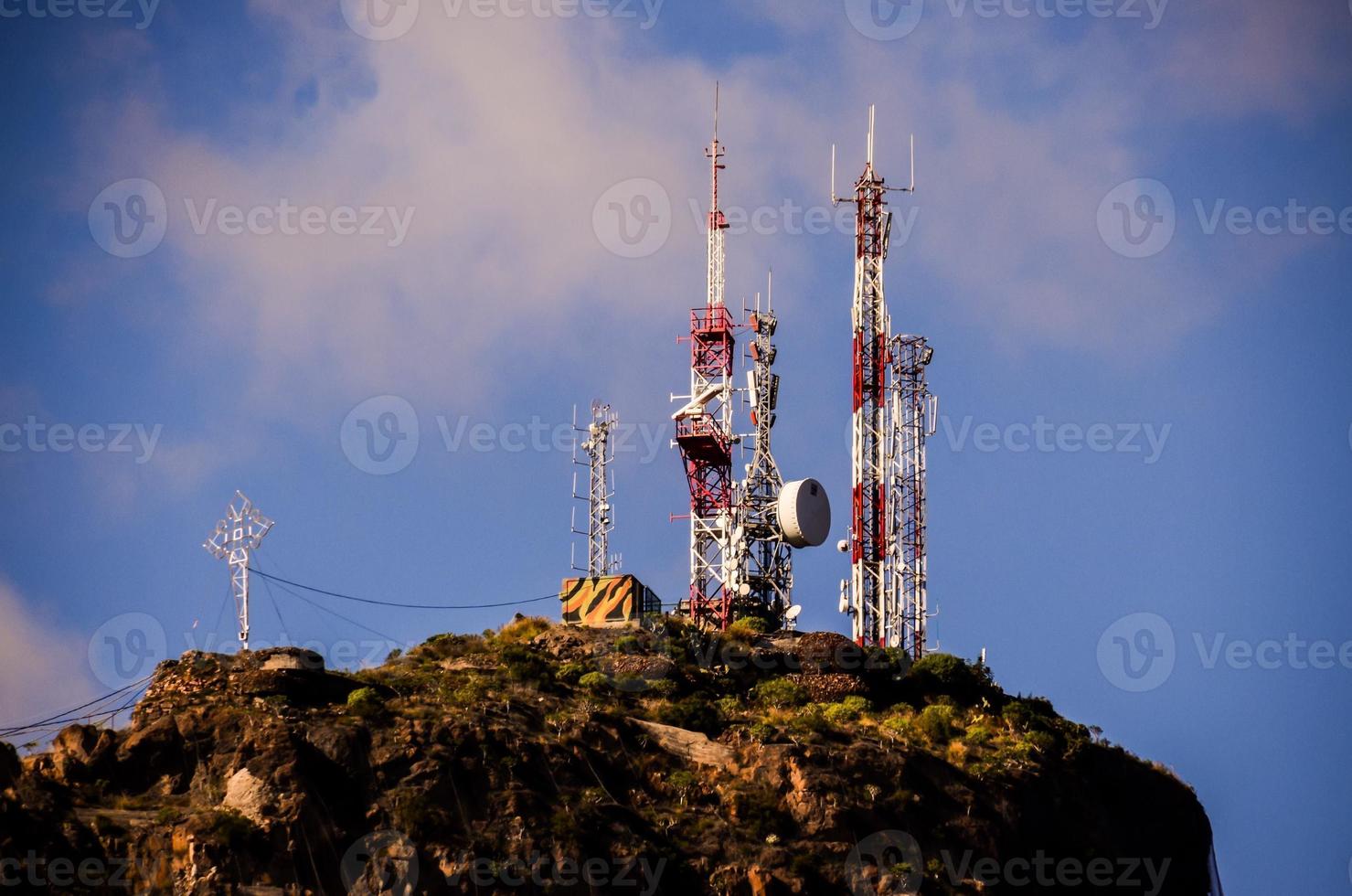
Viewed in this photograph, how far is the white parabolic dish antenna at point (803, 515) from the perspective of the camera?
93.5m

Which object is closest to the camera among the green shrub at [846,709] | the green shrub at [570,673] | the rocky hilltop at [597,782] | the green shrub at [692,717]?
the rocky hilltop at [597,782]

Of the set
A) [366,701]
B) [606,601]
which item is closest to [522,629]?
[606,601]

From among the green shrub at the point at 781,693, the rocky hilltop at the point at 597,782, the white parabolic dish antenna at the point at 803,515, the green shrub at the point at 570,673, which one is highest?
the white parabolic dish antenna at the point at 803,515

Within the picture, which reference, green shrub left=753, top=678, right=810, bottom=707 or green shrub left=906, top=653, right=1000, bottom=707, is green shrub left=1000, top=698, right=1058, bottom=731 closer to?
green shrub left=906, top=653, right=1000, bottom=707

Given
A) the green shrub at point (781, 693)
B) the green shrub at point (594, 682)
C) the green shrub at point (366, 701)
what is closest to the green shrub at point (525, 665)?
the green shrub at point (594, 682)

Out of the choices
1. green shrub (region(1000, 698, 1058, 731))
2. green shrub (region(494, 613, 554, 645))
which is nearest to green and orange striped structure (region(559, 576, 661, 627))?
green shrub (region(494, 613, 554, 645))

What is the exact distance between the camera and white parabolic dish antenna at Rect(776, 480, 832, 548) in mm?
93500

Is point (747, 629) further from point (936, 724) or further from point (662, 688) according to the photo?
point (936, 724)

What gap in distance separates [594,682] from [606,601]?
9080mm

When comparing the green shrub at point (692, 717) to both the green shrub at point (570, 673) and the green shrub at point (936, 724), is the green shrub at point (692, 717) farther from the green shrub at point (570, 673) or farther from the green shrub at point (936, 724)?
the green shrub at point (936, 724)

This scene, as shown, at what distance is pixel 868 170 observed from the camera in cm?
10050

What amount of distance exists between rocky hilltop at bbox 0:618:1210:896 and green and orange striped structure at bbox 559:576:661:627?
2.66 m

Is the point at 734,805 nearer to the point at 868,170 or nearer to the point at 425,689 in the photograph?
the point at 425,689

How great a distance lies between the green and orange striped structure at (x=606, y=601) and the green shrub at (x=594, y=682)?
22.3 ft
